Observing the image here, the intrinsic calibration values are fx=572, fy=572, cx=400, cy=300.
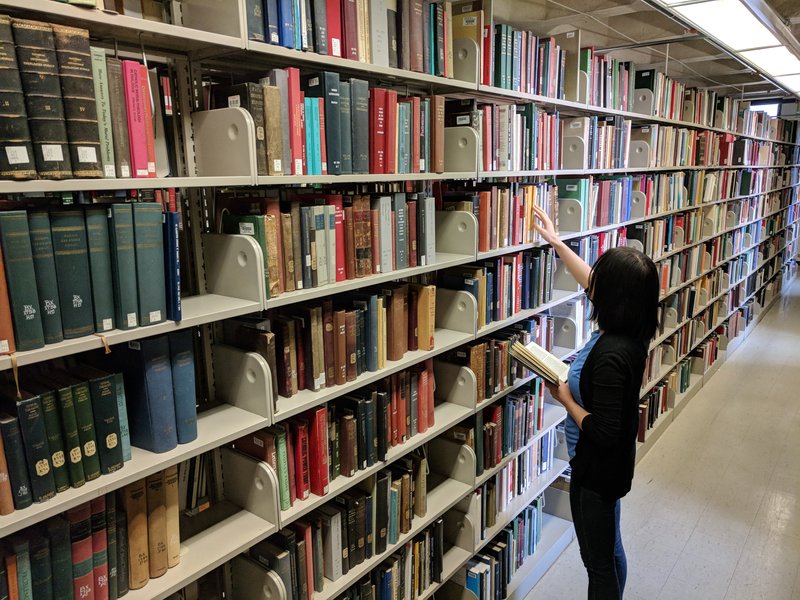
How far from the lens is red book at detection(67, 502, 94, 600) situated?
1.21m

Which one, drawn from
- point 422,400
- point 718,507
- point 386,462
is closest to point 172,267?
point 386,462

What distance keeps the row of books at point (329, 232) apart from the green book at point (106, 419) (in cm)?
45

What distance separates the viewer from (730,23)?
9.64 feet

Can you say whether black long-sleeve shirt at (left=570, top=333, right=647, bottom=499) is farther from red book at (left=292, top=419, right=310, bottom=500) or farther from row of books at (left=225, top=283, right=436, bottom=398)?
red book at (left=292, top=419, right=310, bottom=500)

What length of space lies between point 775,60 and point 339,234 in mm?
3934

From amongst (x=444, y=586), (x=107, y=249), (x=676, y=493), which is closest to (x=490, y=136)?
(x=107, y=249)

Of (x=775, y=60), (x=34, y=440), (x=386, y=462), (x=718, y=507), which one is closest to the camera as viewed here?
(x=34, y=440)

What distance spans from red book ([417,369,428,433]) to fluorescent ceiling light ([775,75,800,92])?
4717 millimetres

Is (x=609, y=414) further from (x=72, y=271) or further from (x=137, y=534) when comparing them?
(x=72, y=271)

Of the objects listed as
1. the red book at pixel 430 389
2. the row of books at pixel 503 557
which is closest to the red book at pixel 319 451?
the red book at pixel 430 389

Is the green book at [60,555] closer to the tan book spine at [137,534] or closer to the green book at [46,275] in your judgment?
the tan book spine at [137,534]

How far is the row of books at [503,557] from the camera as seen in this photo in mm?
2537

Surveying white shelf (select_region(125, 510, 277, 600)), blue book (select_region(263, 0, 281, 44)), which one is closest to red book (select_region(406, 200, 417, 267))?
blue book (select_region(263, 0, 281, 44))

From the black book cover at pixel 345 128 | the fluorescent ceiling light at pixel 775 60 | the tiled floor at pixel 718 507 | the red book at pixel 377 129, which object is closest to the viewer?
the black book cover at pixel 345 128
